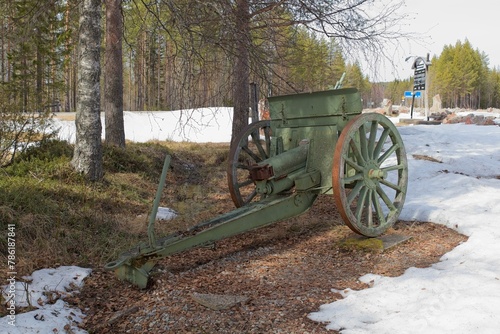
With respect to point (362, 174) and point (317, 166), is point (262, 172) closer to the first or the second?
point (317, 166)

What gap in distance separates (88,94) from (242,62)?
8.05ft

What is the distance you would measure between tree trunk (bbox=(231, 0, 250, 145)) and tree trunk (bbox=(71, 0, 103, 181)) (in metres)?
2.04

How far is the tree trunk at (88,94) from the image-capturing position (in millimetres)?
6340

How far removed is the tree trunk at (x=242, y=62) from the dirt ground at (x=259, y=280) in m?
2.18

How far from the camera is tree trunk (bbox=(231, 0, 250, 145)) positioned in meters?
5.20

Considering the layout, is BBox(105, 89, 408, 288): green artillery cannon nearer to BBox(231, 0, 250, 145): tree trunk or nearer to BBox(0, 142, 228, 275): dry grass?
BBox(231, 0, 250, 145): tree trunk

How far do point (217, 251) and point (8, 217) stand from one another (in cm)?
213

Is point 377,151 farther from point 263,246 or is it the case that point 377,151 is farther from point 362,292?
point 362,292

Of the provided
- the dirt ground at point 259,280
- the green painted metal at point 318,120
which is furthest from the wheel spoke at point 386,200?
the green painted metal at point 318,120

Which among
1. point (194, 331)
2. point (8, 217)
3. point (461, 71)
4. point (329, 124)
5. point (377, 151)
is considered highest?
point (461, 71)

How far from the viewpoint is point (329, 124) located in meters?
5.05

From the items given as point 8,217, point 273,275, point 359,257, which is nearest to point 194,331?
point 273,275

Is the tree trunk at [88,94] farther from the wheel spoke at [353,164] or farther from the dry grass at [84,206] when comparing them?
the wheel spoke at [353,164]

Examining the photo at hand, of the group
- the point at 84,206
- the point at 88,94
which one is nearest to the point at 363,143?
the point at 84,206
